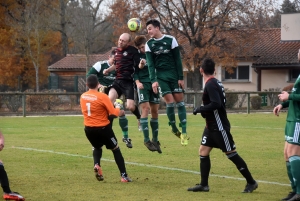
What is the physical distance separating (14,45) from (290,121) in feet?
141

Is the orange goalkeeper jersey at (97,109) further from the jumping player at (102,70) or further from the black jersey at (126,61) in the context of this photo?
the jumping player at (102,70)

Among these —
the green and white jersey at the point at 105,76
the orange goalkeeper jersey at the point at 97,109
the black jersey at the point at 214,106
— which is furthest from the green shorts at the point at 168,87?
the black jersey at the point at 214,106

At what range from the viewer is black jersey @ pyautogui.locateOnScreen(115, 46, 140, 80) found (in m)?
14.0

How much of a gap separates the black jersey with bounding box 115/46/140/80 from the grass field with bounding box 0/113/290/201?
75.5 inches

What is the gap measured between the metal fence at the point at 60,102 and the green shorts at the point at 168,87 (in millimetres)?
21270

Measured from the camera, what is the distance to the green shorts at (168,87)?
13.7 metres

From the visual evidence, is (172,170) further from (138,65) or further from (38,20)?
(38,20)

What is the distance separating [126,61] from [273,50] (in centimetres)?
4049

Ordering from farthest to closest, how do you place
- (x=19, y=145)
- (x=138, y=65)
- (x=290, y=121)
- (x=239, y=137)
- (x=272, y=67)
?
(x=272, y=67) < (x=239, y=137) < (x=19, y=145) < (x=138, y=65) < (x=290, y=121)

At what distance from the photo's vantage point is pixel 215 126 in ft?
31.6

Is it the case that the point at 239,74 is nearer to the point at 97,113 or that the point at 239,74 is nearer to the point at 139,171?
the point at 139,171

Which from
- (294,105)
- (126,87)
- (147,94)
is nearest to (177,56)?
(147,94)

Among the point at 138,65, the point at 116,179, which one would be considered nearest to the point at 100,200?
the point at 116,179

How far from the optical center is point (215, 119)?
31.7 ft
